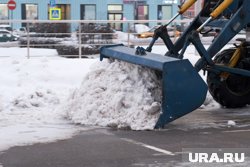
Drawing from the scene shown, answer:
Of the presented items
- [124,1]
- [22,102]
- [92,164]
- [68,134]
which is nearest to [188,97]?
[68,134]

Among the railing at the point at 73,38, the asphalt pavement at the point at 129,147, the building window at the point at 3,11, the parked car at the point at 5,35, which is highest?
the building window at the point at 3,11

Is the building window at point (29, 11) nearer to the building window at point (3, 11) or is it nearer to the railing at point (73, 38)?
the building window at point (3, 11)

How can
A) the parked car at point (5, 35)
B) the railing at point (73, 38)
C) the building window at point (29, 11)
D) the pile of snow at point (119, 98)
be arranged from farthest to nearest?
1. the building window at point (29, 11)
2. the parked car at point (5, 35)
3. the railing at point (73, 38)
4. the pile of snow at point (119, 98)

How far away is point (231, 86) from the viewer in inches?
409

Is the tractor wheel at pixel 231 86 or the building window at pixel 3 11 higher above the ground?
the building window at pixel 3 11

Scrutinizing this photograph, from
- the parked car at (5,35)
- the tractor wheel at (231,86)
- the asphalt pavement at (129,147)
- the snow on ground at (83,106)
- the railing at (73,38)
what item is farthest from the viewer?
the parked car at (5,35)

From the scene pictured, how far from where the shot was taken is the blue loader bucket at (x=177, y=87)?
8297 mm

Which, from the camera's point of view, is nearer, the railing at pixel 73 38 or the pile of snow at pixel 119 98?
the pile of snow at pixel 119 98

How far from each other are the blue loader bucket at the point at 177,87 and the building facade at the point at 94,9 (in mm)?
38366

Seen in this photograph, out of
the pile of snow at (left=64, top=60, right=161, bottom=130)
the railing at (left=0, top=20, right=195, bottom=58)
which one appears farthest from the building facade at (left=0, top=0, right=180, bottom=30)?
the pile of snow at (left=64, top=60, right=161, bottom=130)

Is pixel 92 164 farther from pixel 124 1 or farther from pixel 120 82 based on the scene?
pixel 124 1

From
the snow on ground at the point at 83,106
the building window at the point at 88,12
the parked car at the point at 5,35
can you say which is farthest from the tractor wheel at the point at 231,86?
the building window at the point at 88,12

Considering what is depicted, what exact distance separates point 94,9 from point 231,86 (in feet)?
128

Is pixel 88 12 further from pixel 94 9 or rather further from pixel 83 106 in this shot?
pixel 83 106
